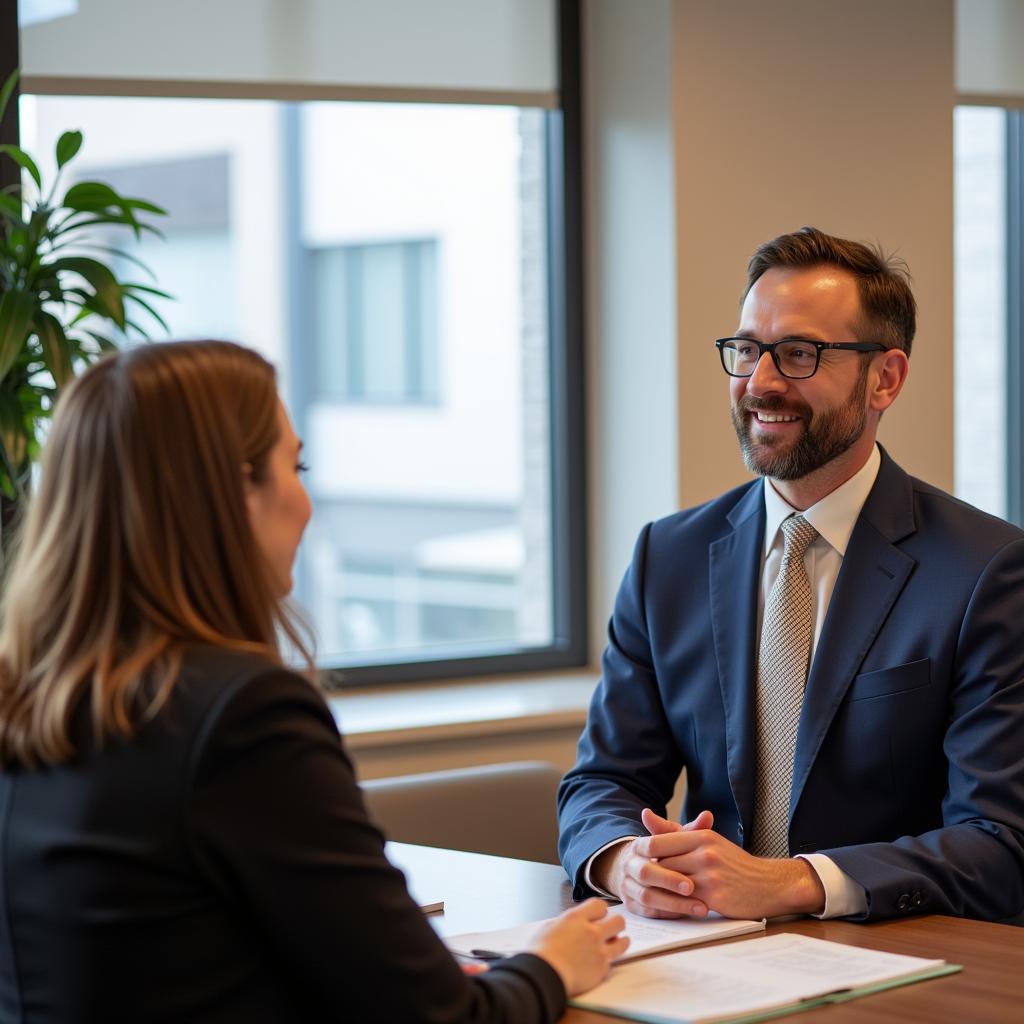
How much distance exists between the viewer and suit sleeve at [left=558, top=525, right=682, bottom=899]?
239 centimetres

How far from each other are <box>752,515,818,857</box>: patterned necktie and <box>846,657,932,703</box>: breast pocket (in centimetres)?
9

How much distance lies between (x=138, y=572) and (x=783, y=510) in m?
1.37

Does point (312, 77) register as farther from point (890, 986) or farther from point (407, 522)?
point (407, 522)

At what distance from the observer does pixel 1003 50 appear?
4.65 metres

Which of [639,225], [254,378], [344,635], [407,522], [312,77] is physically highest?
[312,77]

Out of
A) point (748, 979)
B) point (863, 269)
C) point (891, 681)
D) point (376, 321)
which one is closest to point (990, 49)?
point (863, 269)

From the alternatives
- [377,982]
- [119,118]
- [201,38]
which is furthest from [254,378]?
[119,118]

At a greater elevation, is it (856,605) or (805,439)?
(805,439)

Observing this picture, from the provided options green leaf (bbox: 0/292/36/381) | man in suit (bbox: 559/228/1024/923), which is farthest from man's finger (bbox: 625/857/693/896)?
green leaf (bbox: 0/292/36/381)

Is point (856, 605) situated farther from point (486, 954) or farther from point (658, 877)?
point (486, 954)

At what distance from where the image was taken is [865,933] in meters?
1.83

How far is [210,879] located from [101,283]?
1903 millimetres

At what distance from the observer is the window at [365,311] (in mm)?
9430

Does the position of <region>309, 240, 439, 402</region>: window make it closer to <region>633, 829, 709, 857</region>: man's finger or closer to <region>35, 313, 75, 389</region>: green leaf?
<region>35, 313, 75, 389</region>: green leaf
